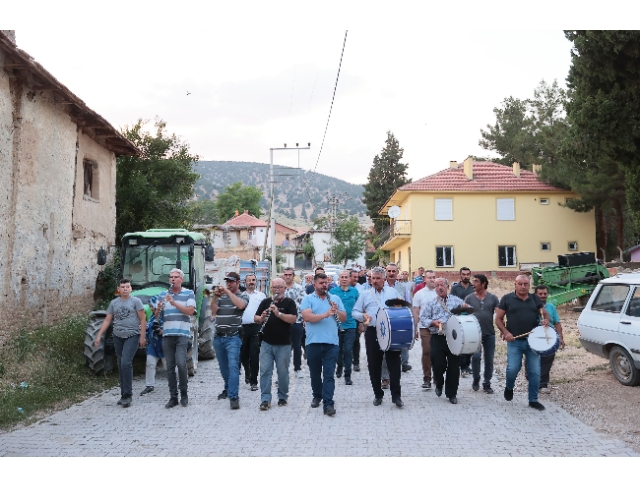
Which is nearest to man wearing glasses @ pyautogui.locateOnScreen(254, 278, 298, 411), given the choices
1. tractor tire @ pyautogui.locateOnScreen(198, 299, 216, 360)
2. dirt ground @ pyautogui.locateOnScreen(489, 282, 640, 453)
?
dirt ground @ pyautogui.locateOnScreen(489, 282, 640, 453)

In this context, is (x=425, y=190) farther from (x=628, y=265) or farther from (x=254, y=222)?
(x=254, y=222)

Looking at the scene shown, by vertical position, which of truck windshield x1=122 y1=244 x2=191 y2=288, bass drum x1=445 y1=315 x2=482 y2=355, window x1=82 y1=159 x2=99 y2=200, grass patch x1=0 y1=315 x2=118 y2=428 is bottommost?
grass patch x1=0 y1=315 x2=118 y2=428

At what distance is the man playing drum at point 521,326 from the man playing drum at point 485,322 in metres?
0.87

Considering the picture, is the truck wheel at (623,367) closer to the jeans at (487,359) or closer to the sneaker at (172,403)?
the jeans at (487,359)

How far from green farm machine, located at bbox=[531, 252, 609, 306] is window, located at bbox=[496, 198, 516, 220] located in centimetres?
1784

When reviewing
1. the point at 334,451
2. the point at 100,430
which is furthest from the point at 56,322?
the point at 334,451

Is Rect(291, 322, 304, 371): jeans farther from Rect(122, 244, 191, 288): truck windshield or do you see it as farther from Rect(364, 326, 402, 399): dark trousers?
Rect(364, 326, 402, 399): dark trousers

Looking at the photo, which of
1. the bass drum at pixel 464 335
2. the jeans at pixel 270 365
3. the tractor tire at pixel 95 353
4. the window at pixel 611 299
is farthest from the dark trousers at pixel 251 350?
the window at pixel 611 299

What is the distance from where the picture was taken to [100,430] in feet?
25.3

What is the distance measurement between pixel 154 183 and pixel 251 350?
48.6 feet

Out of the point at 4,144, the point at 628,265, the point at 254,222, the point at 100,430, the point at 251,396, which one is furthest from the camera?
the point at 254,222

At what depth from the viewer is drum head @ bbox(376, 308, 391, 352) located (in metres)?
8.73

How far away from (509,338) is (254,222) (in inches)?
2918

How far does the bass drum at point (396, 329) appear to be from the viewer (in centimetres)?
873
